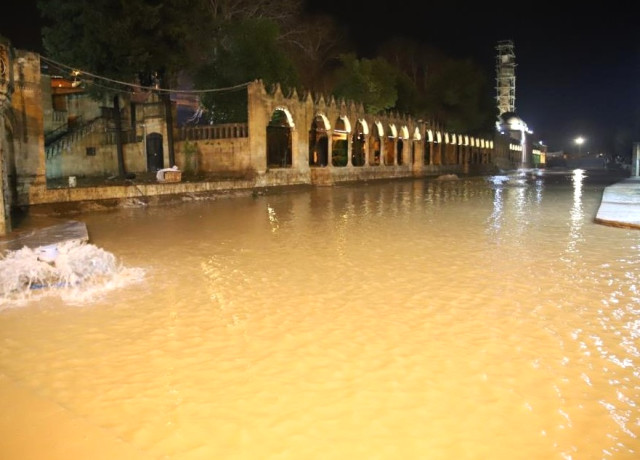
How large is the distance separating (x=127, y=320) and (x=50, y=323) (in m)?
0.80

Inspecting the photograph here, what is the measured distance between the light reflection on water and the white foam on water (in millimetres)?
390

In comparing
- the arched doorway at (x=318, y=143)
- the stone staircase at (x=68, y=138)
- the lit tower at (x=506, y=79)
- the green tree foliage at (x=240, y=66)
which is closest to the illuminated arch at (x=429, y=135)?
the arched doorway at (x=318, y=143)

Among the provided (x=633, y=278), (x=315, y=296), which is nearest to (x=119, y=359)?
(x=315, y=296)

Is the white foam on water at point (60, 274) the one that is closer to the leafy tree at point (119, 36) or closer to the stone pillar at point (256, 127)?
the leafy tree at point (119, 36)

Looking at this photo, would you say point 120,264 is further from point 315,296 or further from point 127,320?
point 315,296

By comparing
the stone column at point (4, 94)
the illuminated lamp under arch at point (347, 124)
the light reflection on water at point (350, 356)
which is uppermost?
the illuminated lamp under arch at point (347, 124)

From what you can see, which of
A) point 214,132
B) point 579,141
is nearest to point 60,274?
point 214,132

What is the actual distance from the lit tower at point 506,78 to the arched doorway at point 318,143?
243 feet

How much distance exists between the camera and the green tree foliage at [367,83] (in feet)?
126

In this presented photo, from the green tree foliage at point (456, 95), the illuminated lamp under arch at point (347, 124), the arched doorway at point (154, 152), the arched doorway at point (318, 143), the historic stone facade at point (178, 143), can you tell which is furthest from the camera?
the green tree foliage at point (456, 95)

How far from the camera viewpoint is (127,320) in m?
5.53

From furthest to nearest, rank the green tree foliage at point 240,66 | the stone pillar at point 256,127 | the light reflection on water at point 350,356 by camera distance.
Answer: the green tree foliage at point 240,66, the stone pillar at point 256,127, the light reflection on water at point 350,356

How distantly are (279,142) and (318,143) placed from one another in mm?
6418

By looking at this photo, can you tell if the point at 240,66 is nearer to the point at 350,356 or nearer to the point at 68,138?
the point at 68,138
